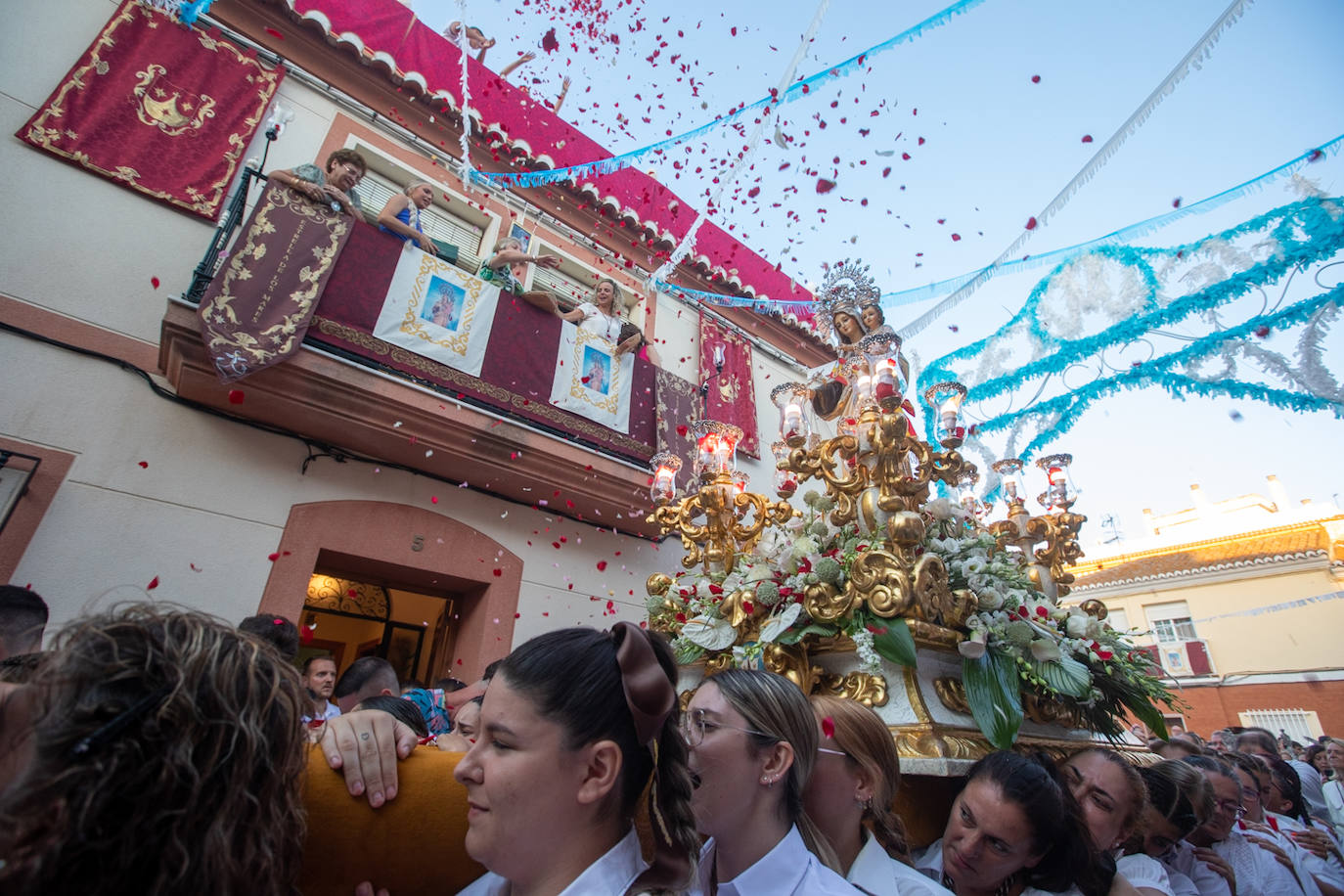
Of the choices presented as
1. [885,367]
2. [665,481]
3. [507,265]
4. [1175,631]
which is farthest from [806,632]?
[1175,631]

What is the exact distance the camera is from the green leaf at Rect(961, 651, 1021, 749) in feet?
8.30

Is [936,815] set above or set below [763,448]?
below

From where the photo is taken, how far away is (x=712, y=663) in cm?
336

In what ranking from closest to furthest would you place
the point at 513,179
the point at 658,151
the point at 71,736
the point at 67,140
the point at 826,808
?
the point at 71,736, the point at 826,808, the point at 67,140, the point at 658,151, the point at 513,179

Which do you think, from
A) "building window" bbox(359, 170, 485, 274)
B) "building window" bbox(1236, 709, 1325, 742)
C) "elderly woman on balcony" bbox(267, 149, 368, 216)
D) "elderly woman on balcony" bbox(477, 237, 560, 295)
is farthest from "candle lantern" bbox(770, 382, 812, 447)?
"building window" bbox(1236, 709, 1325, 742)

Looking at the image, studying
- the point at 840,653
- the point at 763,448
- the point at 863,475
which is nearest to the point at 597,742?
the point at 840,653

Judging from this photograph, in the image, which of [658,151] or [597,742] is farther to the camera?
[658,151]

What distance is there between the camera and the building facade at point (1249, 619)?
1584cm

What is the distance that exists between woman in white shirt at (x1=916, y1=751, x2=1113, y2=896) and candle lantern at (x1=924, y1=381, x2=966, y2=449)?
1.70 m

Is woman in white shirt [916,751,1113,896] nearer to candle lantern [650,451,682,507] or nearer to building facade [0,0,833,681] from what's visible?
candle lantern [650,451,682,507]

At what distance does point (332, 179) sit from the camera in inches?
215

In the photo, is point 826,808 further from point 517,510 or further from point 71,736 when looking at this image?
point 517,510

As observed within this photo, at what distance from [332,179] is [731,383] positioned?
5.20 meters

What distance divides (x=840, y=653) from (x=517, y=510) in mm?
4031
